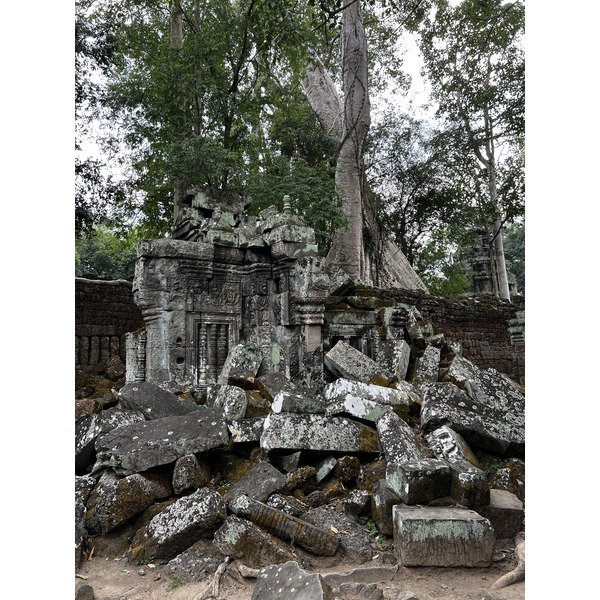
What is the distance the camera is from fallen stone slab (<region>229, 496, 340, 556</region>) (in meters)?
2.69

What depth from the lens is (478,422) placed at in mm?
3520

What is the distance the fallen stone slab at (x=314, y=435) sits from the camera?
3334 mm

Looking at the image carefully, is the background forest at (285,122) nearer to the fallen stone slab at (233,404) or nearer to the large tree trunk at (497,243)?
the large tree trunk at (497,243)

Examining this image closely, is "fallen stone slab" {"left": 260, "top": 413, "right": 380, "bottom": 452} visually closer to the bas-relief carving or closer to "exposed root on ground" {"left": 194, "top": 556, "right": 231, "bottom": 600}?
"exposed root on ground" {"left": 194, "top": 556, "right": 231, "bottom": 600}

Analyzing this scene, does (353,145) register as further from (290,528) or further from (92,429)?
(290,528)

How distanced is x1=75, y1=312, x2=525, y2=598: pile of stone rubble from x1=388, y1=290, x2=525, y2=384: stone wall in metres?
7.30

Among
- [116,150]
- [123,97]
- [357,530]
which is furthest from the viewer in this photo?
[116,150]

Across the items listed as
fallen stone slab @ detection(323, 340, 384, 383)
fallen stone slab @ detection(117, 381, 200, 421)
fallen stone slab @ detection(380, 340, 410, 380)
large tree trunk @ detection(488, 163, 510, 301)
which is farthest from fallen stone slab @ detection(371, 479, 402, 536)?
large tree trunk @ detection(488, 163, 510, 301)

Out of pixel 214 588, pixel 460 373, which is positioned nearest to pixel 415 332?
pixel 460 373

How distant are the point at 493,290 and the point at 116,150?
1205cm

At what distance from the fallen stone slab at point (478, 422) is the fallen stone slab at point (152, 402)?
6.34 ft
